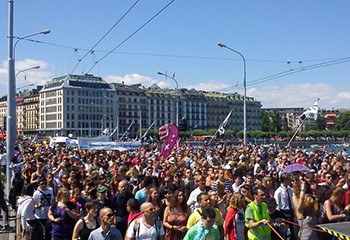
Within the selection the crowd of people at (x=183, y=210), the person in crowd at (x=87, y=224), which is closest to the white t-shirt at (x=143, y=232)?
the crowd of people at (x=183, y=210)

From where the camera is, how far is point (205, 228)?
645 cm

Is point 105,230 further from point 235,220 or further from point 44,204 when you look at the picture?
point 44,204

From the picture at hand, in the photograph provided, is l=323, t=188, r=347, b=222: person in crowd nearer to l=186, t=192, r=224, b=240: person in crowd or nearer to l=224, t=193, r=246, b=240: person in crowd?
l=224, t=193, r=246, b=240: person in crowd

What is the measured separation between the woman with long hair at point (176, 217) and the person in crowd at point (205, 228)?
98cm

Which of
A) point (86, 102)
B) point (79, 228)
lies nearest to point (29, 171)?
point (79, 228)

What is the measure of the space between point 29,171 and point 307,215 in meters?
8.12

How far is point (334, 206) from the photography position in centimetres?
830

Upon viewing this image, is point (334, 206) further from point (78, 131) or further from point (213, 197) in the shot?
point (78, 131)

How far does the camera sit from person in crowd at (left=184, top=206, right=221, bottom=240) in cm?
641

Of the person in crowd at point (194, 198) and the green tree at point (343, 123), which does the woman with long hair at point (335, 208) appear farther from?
the green tree at point (343, 123)

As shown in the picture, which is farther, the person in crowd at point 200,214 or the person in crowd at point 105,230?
the person in crowd at point 200,214

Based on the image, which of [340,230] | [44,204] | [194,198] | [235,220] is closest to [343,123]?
[194,198]

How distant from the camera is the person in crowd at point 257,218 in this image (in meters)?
7.31

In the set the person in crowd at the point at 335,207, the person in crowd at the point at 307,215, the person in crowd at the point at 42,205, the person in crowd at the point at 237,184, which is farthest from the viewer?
the person in crowd at the point at 237,184
